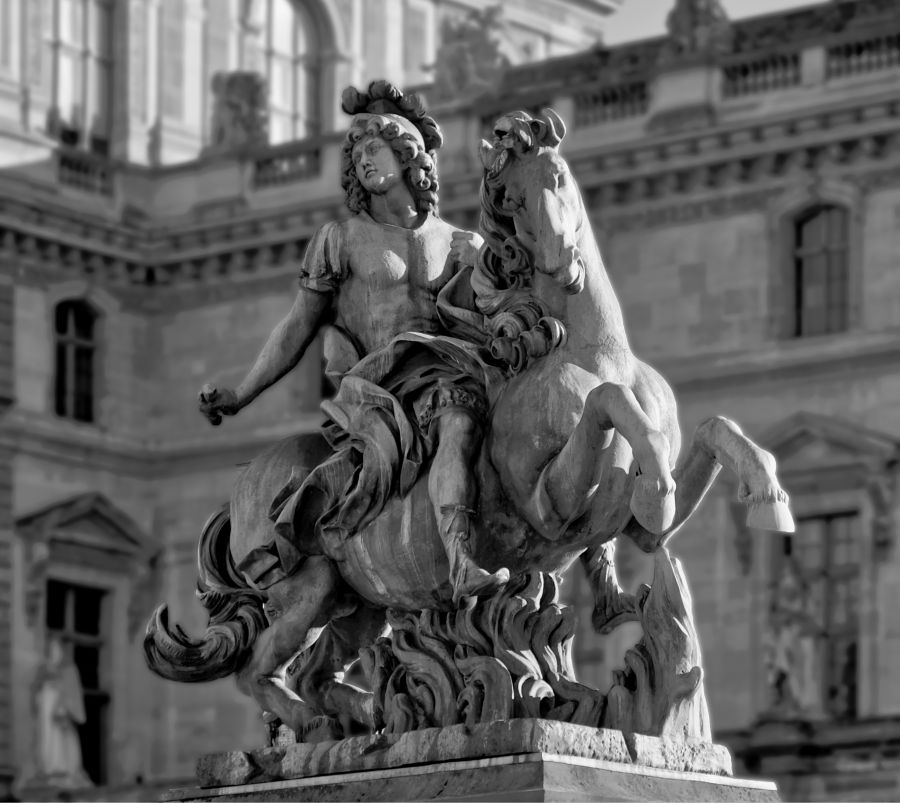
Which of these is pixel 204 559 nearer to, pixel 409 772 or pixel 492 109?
pixel 409 772

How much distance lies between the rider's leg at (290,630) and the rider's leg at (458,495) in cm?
49

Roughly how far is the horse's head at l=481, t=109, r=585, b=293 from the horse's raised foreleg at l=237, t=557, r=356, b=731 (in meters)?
1.06

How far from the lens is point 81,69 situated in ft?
148

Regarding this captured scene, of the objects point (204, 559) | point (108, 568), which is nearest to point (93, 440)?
point (108, 568)

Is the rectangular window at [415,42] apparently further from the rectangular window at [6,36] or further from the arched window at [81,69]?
the rectangular window at [6,36]

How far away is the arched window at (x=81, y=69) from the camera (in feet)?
146

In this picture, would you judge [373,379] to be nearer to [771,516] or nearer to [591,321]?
[591,321]

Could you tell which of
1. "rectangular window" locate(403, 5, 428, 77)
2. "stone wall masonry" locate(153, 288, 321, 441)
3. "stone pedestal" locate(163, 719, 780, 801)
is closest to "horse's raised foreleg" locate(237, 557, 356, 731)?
"stone pedestal" locate(163, 719, 780, 801)

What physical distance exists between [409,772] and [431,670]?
390mm

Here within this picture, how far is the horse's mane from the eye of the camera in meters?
9.12

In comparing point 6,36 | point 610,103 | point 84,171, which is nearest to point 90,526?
point 84,171

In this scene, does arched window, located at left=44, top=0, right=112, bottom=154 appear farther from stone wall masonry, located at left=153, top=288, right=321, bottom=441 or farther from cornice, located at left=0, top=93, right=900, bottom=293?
stone wall masonry, located at left=153, top=288, right=321, bottom=441

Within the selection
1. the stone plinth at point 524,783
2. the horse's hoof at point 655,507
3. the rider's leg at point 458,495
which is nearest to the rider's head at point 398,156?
the rider's leg at point 458,495

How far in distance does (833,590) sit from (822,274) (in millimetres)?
3314
